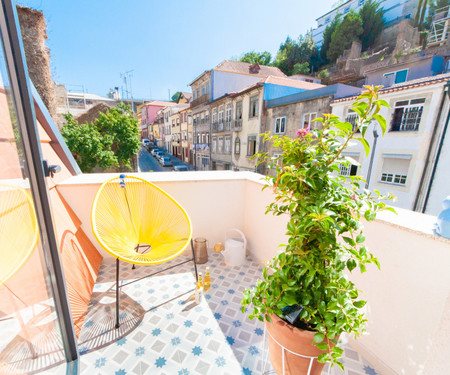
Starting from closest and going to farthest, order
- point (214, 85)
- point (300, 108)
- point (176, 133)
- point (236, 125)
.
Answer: point (300, 108) → point (236, 125) → point (214, 85) → point (176, 133)

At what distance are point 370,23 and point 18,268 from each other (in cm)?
2750

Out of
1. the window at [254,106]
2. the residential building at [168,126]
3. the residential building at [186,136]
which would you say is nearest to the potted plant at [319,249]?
the window at [254,106]

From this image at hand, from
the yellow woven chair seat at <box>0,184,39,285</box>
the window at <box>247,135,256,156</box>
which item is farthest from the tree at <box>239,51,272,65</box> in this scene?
the yellow woven chair seat at <box>0,184,39,285</box>

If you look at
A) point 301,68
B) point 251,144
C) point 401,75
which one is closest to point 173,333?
point 251,144

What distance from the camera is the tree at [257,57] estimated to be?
19844 millimetres

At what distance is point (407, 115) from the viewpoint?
6840 mm

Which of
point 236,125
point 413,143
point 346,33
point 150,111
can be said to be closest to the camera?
point 413,143

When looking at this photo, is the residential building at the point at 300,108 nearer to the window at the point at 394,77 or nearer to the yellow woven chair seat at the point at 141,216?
the window at the point at 394,77

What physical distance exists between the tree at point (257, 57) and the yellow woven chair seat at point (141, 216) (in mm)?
21845

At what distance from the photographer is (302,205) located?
2.66 feet

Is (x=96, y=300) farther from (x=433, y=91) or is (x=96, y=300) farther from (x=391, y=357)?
(x=433, y=91)

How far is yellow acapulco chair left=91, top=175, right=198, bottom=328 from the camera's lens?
1655 millimetres

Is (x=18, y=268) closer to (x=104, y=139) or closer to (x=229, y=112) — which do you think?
(x=104, y=139)

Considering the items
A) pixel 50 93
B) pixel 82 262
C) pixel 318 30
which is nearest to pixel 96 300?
pixel 82 262
